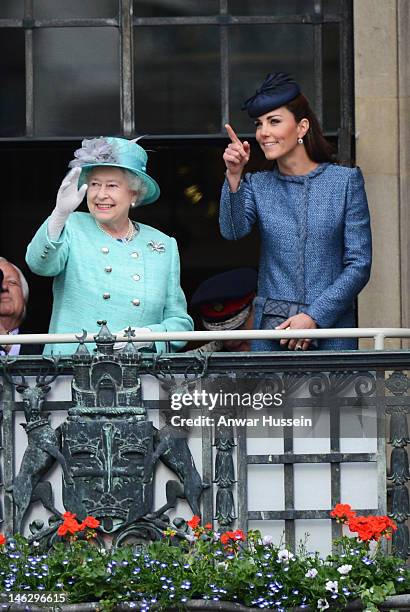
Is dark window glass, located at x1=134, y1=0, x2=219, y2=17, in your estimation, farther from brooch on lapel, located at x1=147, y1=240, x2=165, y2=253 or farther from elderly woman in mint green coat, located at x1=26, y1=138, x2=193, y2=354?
brooch on lapel, located at x1=147, y1=240, x2=165, y2=253

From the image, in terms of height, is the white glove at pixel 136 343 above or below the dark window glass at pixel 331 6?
below

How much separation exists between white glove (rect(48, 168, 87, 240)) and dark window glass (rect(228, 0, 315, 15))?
115 inches

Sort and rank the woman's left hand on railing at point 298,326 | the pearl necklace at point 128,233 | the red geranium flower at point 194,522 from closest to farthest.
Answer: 1. the red geranium flower at point 194,522
2. the woman's left hand on railing at point 298,326
3. the pearl necklace at point 128,233

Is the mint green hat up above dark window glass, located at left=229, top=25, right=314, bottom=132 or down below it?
below

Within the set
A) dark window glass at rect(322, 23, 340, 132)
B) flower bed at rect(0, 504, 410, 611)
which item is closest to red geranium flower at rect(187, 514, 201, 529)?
flower bed at rect(0, 504, 410, 611)

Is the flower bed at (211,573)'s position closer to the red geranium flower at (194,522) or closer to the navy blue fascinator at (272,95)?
the red geranium flower at (194,522)

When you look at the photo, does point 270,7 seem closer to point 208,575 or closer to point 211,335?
point 211,335

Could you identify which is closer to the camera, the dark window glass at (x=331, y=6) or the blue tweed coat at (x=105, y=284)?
the blue tweed coat at (x=105, y=284)

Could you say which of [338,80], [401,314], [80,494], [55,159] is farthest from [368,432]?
[55,159]

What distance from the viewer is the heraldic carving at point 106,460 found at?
33.1 feet

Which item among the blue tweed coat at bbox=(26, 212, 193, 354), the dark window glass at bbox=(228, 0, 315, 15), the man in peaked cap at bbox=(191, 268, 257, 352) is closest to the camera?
the blue tweed coat at bbox=(26, 212, 193, 354)

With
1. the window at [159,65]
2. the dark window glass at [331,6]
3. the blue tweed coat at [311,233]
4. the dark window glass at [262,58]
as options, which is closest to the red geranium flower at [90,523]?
the blue tweed coat at [311,233]

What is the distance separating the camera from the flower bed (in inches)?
382

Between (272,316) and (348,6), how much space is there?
3.08m
